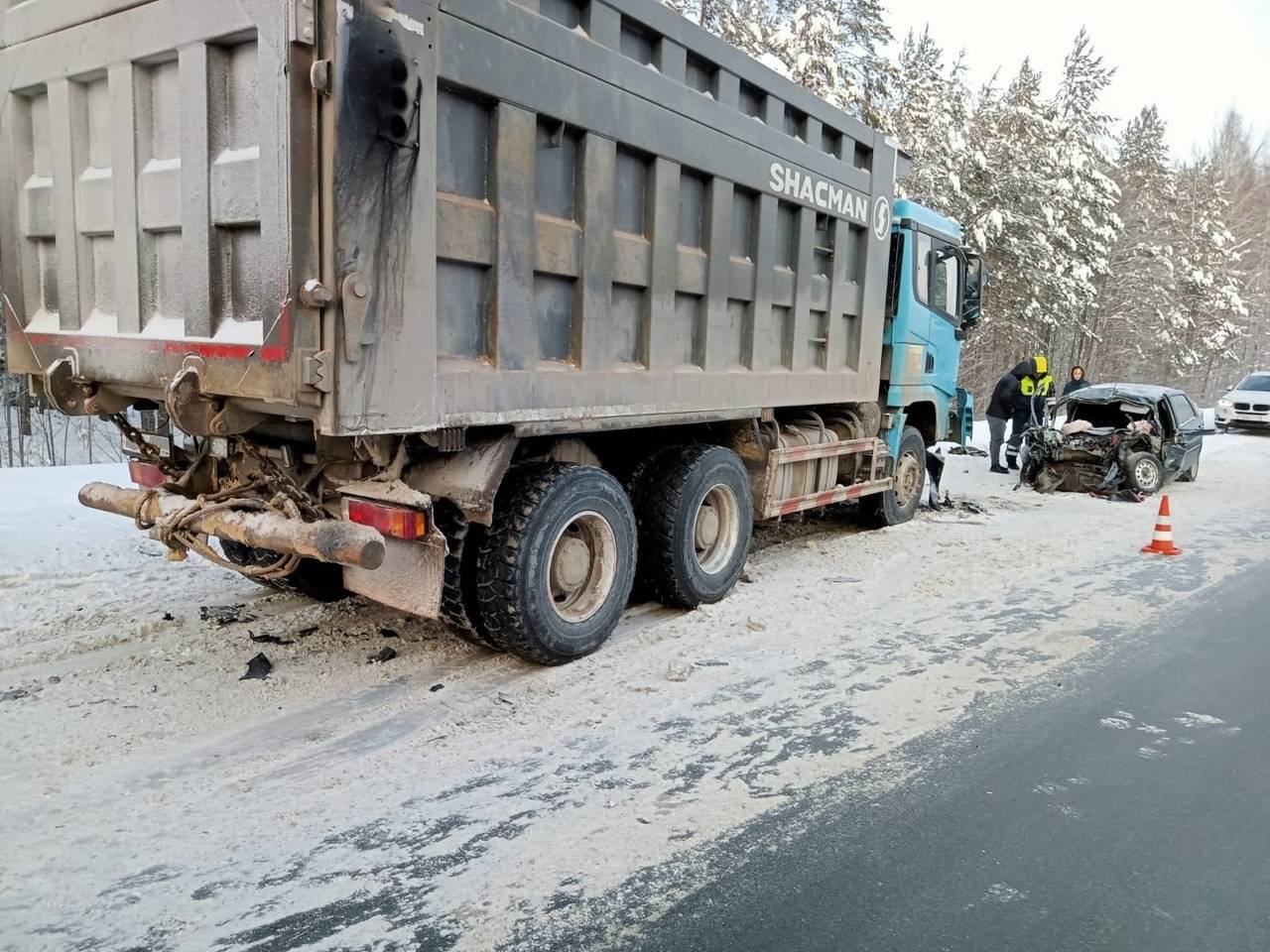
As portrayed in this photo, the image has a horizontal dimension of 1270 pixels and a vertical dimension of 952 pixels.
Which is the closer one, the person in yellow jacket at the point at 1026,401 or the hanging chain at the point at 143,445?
the hanging chain at the point at 143,445

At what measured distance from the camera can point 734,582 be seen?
20.7 feet

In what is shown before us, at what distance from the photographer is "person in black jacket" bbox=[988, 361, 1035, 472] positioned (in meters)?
13.7

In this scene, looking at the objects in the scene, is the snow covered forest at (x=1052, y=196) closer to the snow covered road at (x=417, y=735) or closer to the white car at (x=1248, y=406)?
the white car at (x=1248, y=406)

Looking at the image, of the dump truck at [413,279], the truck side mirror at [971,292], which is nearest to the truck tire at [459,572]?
the dump truck at [413,279]

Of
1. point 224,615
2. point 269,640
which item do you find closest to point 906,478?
point 269,640

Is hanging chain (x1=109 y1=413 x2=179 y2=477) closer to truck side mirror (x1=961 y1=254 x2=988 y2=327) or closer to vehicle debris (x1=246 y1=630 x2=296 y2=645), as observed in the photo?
vehicle debris (x1=246 y1=630 x2=296 y2=645)

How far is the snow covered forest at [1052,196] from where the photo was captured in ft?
64.8

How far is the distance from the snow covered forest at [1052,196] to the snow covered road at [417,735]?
10.1 meters

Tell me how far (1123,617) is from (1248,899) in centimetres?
346

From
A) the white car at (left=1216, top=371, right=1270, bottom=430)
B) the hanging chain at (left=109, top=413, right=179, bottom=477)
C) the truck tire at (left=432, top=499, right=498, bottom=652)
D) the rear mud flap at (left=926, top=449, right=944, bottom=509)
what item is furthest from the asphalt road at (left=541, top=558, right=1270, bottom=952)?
the white car at (left=1216, top=371, right=1270, bottom=430)

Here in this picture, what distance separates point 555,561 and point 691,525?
122cm

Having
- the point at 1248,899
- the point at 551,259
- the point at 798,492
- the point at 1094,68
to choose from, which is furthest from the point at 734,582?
the point at 1094,68

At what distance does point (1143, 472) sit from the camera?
456 inches

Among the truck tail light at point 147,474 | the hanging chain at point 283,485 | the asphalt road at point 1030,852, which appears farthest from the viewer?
the truck tail light at point 147,474
